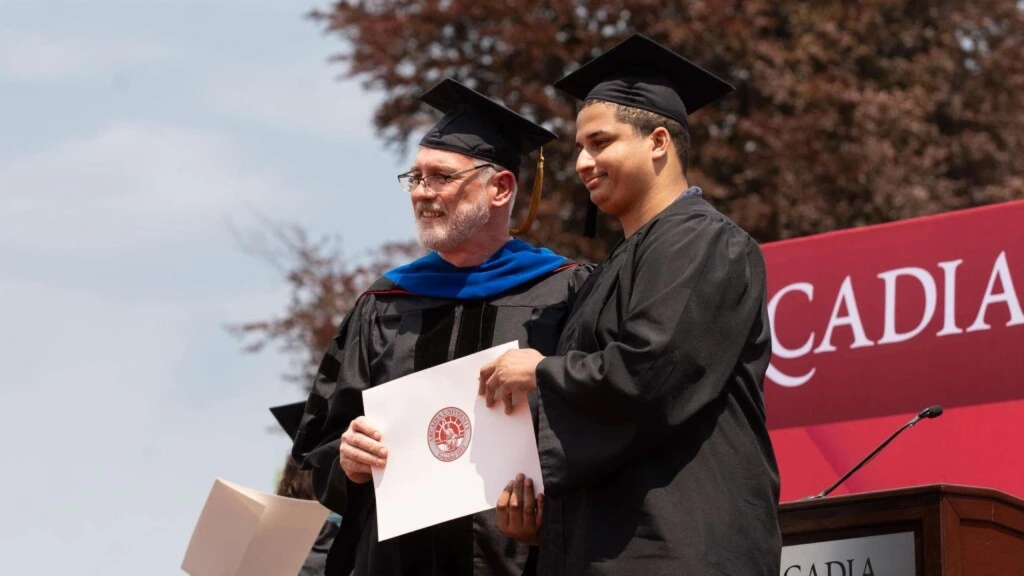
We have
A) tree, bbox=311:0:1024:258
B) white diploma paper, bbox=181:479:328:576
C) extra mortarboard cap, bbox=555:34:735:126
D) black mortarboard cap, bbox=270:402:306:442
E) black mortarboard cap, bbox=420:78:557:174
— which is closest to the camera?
extra mortarboard cap, bbox=555:34:735:126

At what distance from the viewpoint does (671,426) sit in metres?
3.39

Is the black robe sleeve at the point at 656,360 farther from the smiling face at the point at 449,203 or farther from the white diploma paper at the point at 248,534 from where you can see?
the white diploma paper at the point at 248,534

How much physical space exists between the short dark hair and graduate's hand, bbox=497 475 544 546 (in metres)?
0.84

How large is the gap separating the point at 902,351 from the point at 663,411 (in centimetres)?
333

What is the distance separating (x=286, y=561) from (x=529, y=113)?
26.6 ft

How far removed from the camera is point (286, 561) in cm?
544

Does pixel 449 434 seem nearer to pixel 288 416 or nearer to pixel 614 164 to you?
pixel 614 164

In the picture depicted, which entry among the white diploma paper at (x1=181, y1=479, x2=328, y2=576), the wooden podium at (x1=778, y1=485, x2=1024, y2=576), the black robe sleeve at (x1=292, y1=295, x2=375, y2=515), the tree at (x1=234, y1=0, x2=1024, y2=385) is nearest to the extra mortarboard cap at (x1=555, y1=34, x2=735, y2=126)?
the black robe sleeve at (x1=292, y1=295, x2=375, y2=515)

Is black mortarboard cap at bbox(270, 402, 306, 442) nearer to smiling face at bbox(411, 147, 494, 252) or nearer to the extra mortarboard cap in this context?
smiling face at bbox(411, 147, 494, 252)

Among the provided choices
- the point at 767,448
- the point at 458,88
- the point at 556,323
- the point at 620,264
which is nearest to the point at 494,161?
the point at 458,88

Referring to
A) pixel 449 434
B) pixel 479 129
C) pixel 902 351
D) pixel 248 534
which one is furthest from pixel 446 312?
pixel 902 351

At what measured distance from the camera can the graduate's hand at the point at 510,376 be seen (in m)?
3.63

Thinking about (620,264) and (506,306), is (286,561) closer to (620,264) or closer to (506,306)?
(506,306)

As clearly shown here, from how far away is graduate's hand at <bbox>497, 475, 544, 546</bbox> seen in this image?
368 centimetres
